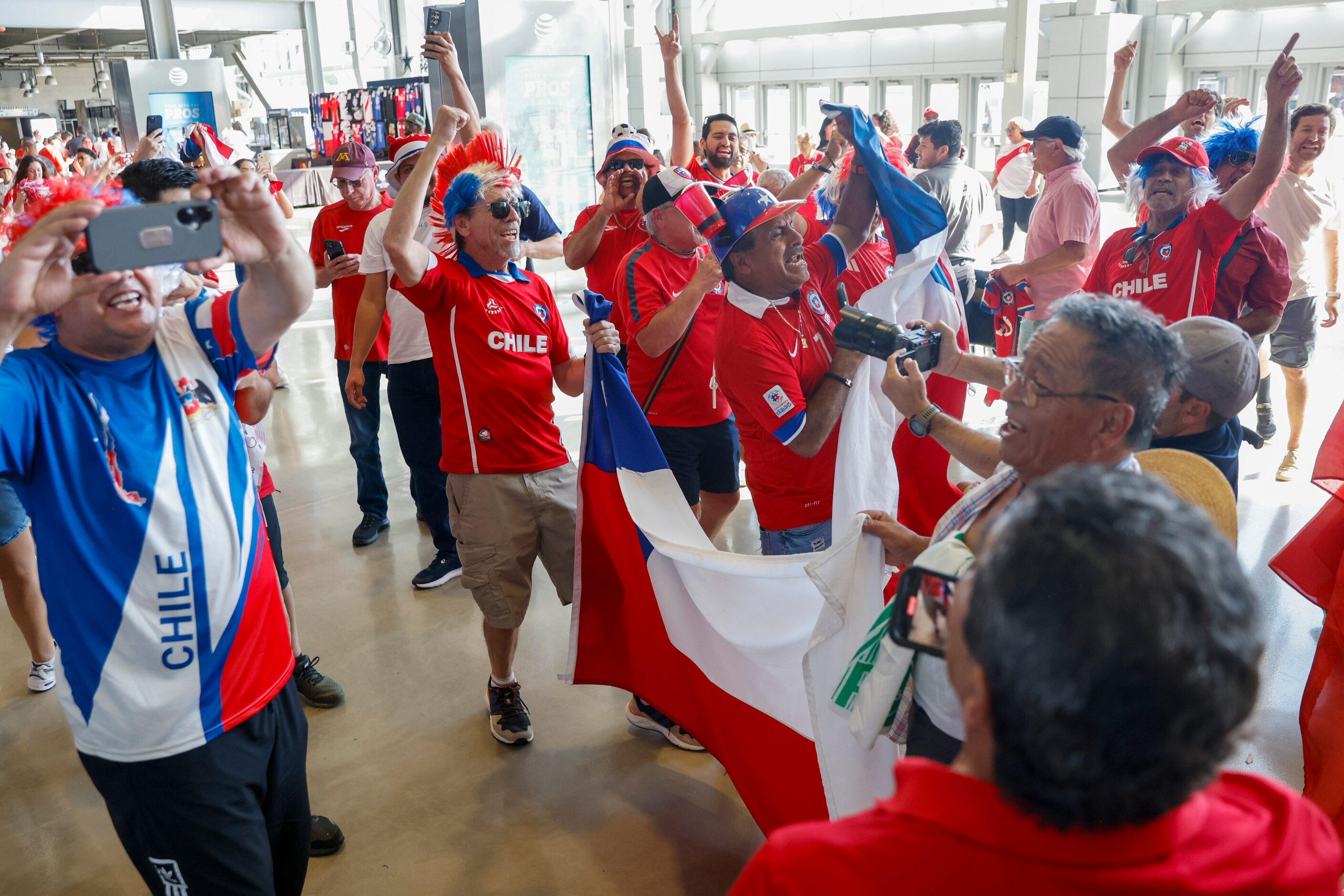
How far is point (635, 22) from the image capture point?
62.0 feet

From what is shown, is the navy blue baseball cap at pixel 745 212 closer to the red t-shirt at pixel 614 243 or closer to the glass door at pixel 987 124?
the red t-shirt at pixel 614 243

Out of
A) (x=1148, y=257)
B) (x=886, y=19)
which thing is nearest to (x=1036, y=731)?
(x=1148, y=257)

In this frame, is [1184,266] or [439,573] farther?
[439,573]

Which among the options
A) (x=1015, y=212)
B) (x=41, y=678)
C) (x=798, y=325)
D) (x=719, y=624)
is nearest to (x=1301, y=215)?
(x=798, y=325)

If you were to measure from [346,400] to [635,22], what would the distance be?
16669 millimetres

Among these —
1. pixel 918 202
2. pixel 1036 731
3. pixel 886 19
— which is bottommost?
pixel 1036 731

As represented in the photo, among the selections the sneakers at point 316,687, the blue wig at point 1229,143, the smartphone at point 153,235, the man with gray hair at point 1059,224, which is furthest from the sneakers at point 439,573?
the blue wig at point 1229,143

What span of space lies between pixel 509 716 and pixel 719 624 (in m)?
1.02

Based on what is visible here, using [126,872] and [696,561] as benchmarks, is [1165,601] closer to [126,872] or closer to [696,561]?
[696,561]

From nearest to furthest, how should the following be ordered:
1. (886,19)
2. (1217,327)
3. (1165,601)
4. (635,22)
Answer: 1. (1165,601)
2. (1217,327)
3. (886,19)
4. (635,22)

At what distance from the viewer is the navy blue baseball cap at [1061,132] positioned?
15.8ft

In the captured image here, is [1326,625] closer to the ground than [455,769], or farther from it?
farther from it

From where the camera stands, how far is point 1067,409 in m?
1.62

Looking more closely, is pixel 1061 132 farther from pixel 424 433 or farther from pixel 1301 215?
pixel 424 433
